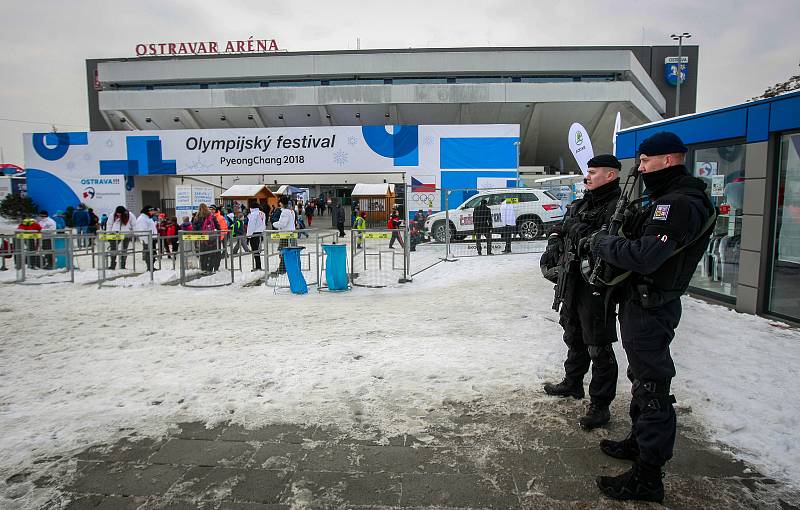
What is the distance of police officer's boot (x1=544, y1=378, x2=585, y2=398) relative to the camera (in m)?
3.96

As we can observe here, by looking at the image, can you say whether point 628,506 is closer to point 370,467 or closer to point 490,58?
point 370,467

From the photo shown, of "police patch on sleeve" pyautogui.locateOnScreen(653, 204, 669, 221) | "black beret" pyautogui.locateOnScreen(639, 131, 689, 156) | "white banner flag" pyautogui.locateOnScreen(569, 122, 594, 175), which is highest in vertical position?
"white banner flag" pyautogui.locateOnScreen(569, 122, 594, 175)

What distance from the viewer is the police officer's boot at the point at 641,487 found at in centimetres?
265

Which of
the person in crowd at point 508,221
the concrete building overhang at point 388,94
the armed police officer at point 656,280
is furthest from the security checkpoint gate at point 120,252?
the concrete building overhang at point 388,94

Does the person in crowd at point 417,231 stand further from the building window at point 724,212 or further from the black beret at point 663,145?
the black beret at point 663,145

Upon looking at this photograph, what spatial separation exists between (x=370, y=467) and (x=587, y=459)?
1.39m

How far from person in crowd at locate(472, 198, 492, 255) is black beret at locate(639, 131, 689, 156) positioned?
10.2 meters

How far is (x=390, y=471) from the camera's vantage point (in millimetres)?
2988

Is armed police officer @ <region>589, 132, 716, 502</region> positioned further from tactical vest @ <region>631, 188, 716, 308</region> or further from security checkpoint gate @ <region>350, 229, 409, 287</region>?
security checkpoint gate @ <region>350, 229, 409, 287</region>

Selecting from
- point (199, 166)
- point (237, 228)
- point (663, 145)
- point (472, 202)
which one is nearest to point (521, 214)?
point (472, 202)

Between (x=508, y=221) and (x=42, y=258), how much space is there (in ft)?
40.9

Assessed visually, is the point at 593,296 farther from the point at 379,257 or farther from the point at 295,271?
the point at 379,257

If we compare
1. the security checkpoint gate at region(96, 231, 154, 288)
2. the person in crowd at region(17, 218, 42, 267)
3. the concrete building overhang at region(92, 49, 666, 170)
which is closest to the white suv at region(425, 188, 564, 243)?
the security checkpoint gate at region(96, 231, 154, 288)

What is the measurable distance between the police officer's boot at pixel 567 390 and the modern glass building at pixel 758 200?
13.3 feet
